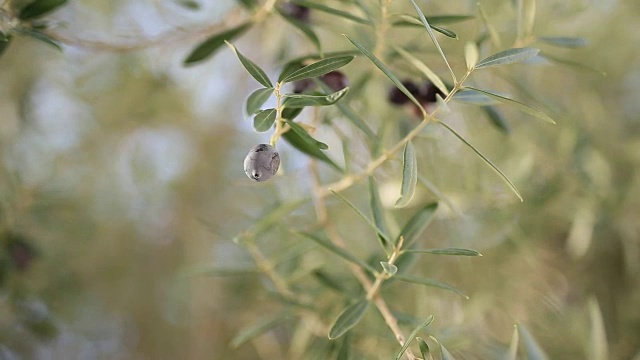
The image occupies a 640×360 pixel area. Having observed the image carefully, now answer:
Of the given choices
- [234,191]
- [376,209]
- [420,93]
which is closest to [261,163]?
[376,209]

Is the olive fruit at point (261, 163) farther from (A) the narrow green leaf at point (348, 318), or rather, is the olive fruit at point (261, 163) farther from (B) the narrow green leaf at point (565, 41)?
(B) the narrow green leaf at point (565, 41)

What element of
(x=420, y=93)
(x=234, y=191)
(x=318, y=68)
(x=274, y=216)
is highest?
(x=318, y=68)

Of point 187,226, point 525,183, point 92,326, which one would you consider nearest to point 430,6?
point 525,183

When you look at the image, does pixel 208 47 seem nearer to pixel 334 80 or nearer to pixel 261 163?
pixel 334 80

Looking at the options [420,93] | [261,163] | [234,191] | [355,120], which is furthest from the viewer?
[234,191]

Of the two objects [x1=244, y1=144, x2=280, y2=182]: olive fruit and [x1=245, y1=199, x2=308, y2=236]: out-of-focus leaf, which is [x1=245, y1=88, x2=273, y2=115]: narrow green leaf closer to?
[x1=244, y1=144, x2=280, y2=182]: olive fruit

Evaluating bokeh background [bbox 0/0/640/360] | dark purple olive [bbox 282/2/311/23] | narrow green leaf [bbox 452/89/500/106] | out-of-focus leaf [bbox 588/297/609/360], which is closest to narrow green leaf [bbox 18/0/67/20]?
bokeh background [bbox 0/0/640/360]

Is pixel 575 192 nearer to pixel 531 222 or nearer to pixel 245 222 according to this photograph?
pixel 531 222
